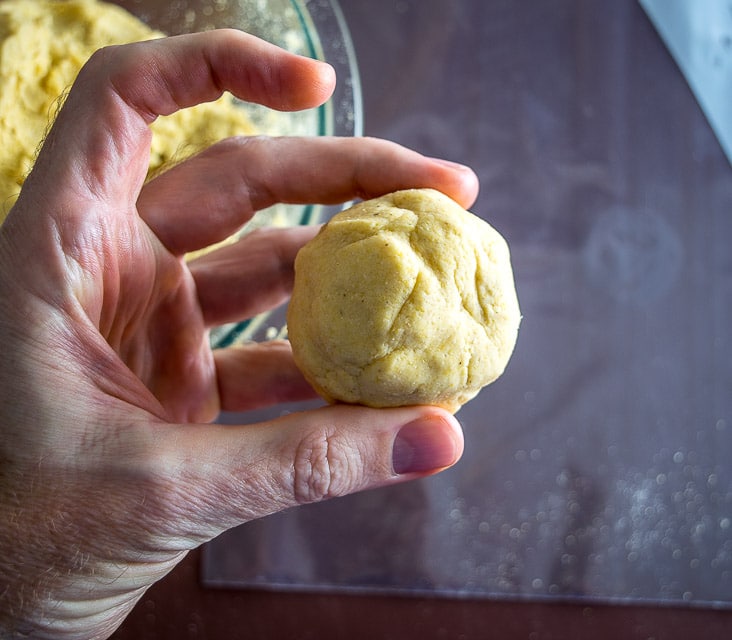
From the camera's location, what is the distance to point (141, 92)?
34.7 inches

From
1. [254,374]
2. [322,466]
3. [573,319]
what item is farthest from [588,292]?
[322,466]

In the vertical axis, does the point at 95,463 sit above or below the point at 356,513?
above

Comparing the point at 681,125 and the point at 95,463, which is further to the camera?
the point at 681,125

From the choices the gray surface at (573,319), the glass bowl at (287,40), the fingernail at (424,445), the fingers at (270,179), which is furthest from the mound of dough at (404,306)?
the gray surface at (573,319)

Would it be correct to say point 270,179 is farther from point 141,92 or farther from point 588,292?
point 588,292

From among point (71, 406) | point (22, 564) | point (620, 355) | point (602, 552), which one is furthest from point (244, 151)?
point (602, 552)

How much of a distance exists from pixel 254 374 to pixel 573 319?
2.50 feet

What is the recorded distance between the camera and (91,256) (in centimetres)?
89

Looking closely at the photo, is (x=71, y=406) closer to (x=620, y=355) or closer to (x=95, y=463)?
(x=95, y=463)

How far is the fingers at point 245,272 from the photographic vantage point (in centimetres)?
132

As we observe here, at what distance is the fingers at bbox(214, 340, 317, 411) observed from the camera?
54.1 inches

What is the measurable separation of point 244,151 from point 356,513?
833 millimetres

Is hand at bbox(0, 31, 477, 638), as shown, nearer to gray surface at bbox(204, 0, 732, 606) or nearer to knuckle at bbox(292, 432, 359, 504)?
knuckle at bbox(292, 432, 359, 504)

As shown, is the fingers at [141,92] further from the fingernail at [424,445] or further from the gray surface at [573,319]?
the gray surface at [573,319]
